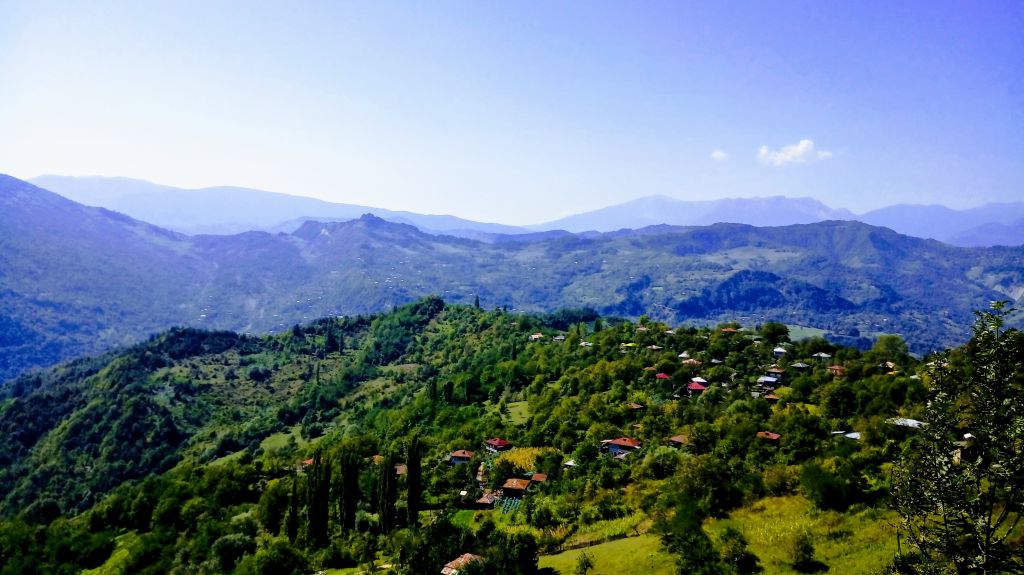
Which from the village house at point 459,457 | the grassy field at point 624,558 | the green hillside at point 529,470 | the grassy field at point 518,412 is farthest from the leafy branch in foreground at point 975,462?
the grassy field at point 518,412

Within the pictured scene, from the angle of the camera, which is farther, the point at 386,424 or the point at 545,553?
the point at 386,424

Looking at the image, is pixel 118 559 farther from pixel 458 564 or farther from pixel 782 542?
pixel 782 542

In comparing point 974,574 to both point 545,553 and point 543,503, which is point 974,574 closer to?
point 545,553

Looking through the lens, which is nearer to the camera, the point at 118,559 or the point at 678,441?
the point at 118,559

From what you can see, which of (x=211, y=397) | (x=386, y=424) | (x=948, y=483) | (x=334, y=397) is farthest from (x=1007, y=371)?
(x=211, y=397)

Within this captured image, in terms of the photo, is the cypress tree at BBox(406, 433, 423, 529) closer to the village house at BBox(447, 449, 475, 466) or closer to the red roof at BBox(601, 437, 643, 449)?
the village house at BBox(447, 449, 475, 466)

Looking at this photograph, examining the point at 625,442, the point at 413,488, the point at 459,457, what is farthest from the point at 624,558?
the point at 459,457
